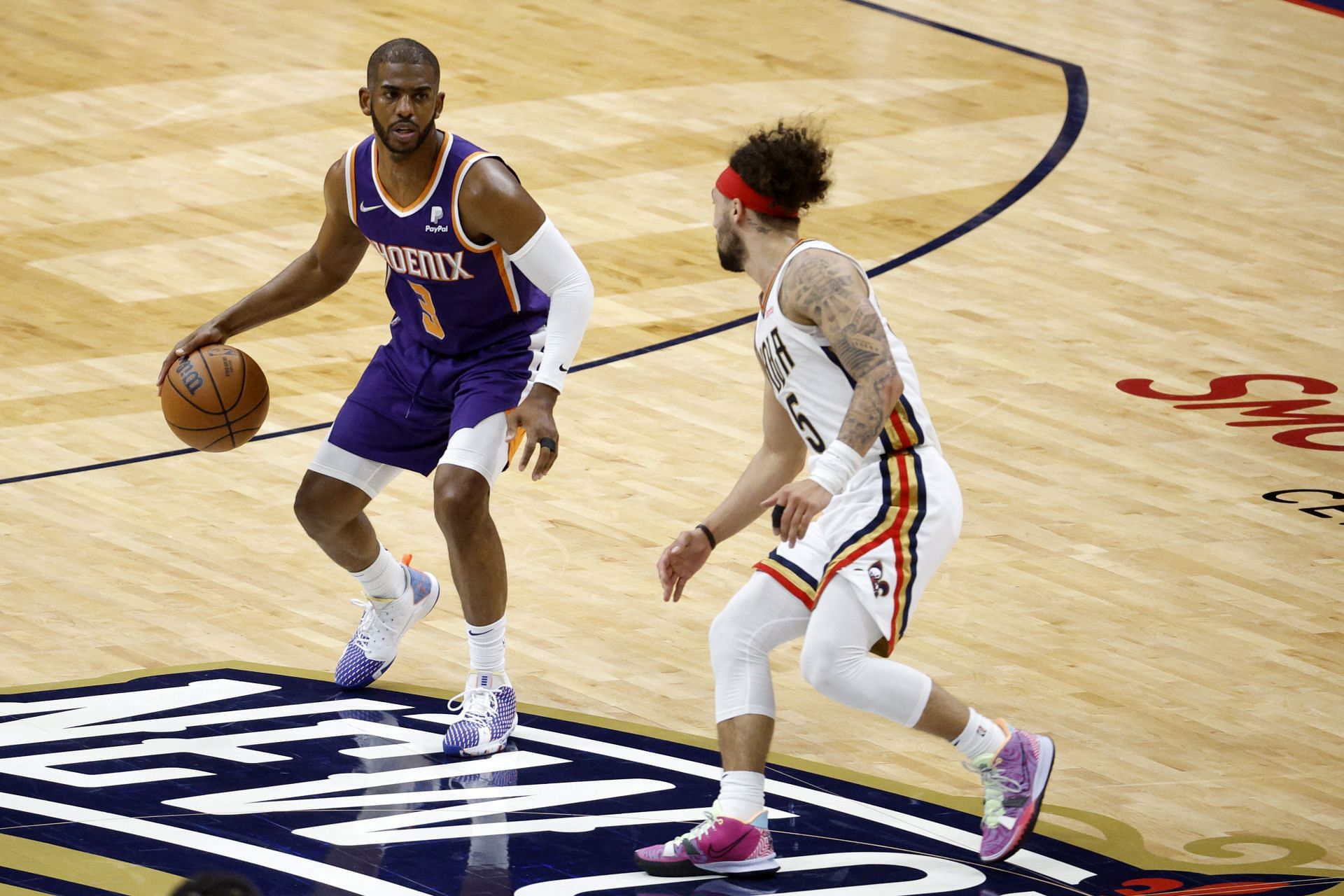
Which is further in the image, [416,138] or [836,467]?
[416,138]

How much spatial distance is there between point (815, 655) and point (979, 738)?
1.61 ft

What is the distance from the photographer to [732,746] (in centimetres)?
482

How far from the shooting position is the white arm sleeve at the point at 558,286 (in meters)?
5.43

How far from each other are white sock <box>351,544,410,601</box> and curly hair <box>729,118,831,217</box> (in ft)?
5.69

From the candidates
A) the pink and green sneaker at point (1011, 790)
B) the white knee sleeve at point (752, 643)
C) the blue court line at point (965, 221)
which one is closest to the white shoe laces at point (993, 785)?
the pink and green sneaker at point (1011, 790)

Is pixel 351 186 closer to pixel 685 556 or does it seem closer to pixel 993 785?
pixel 685 556

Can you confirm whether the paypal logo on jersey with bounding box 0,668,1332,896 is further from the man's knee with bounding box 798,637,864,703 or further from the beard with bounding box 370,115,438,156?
the beard with bounding box 370,115,438,156

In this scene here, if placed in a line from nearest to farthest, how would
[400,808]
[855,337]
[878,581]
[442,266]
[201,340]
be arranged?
[855,337] → [878,581] → [400,808] → [442,266] → [201,340]

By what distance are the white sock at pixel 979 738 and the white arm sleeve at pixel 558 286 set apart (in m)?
1.43

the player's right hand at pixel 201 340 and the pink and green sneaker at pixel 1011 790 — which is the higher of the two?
the player's right hand at pixel 201 340

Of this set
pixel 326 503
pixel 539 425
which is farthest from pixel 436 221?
pixel 326 503

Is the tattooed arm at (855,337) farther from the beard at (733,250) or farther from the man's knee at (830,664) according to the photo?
the man's knee at (830,664)

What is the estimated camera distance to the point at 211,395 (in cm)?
591

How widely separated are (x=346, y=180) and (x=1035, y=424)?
3.73 meters
